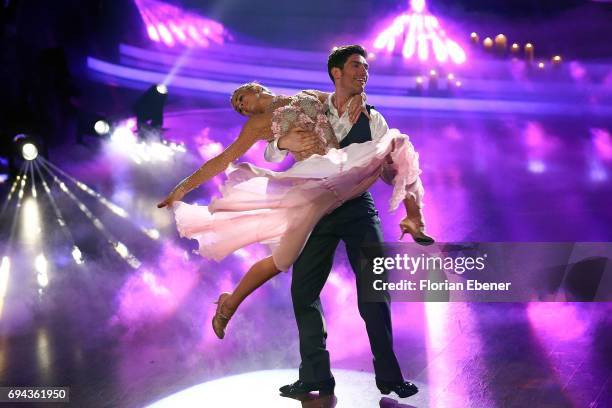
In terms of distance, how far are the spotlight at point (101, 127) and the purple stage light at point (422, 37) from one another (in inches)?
222

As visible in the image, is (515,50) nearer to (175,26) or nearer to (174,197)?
(175,26)

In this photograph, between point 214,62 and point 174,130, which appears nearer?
point 174,130

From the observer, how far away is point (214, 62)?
12797 millimetres

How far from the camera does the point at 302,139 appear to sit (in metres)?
3.39

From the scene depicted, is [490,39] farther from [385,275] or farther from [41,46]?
[385,275]

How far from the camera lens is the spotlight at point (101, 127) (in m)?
9.30

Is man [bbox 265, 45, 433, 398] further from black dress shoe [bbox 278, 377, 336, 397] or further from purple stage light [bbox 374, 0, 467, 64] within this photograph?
purple stage light [bbox 374, 0, 467, 64]

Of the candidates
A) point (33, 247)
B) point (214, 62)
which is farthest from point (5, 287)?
point (214, 62)

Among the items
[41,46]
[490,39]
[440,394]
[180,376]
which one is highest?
[490,39]

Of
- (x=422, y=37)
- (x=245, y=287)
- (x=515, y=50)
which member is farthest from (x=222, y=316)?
(x=515, y=50)

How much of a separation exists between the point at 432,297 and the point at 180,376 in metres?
1.53

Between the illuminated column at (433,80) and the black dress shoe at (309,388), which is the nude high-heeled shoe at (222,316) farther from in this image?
the illuminated column at (433,80)

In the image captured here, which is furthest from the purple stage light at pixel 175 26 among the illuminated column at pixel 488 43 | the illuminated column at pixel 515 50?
the illuminated column at pixel 515 50

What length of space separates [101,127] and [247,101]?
627cm
